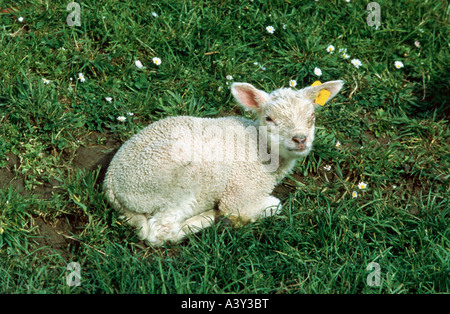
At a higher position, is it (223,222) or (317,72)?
(317,72)

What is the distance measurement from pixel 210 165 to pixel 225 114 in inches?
46.2

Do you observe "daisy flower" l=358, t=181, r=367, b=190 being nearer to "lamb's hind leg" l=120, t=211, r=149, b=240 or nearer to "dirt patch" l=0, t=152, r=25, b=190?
"lamb's hind leg" l=120, t=211, r=149, b=240

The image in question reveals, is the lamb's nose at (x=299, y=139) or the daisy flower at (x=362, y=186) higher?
the lamb's nose at (x=299, y=139)

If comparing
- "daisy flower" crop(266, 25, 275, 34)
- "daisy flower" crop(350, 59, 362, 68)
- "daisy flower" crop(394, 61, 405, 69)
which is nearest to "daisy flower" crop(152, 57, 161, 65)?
"daisy flower" crop(266, 25, 275, 34)

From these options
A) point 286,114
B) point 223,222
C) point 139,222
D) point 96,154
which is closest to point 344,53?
point 286,114

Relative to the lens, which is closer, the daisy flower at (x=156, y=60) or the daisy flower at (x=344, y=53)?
the daisy flower at (x=156, y=60)

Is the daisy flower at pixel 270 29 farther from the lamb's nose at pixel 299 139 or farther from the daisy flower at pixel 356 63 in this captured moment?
the lamb's nose at pixel 299 139

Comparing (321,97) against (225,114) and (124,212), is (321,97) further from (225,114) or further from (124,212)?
(124,212)

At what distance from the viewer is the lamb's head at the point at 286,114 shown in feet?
13.7

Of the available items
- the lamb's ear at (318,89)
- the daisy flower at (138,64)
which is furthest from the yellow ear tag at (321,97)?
the daisy flower at (138,64)

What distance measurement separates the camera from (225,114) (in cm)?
530

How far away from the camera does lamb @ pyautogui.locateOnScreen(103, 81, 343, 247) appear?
415 cm
